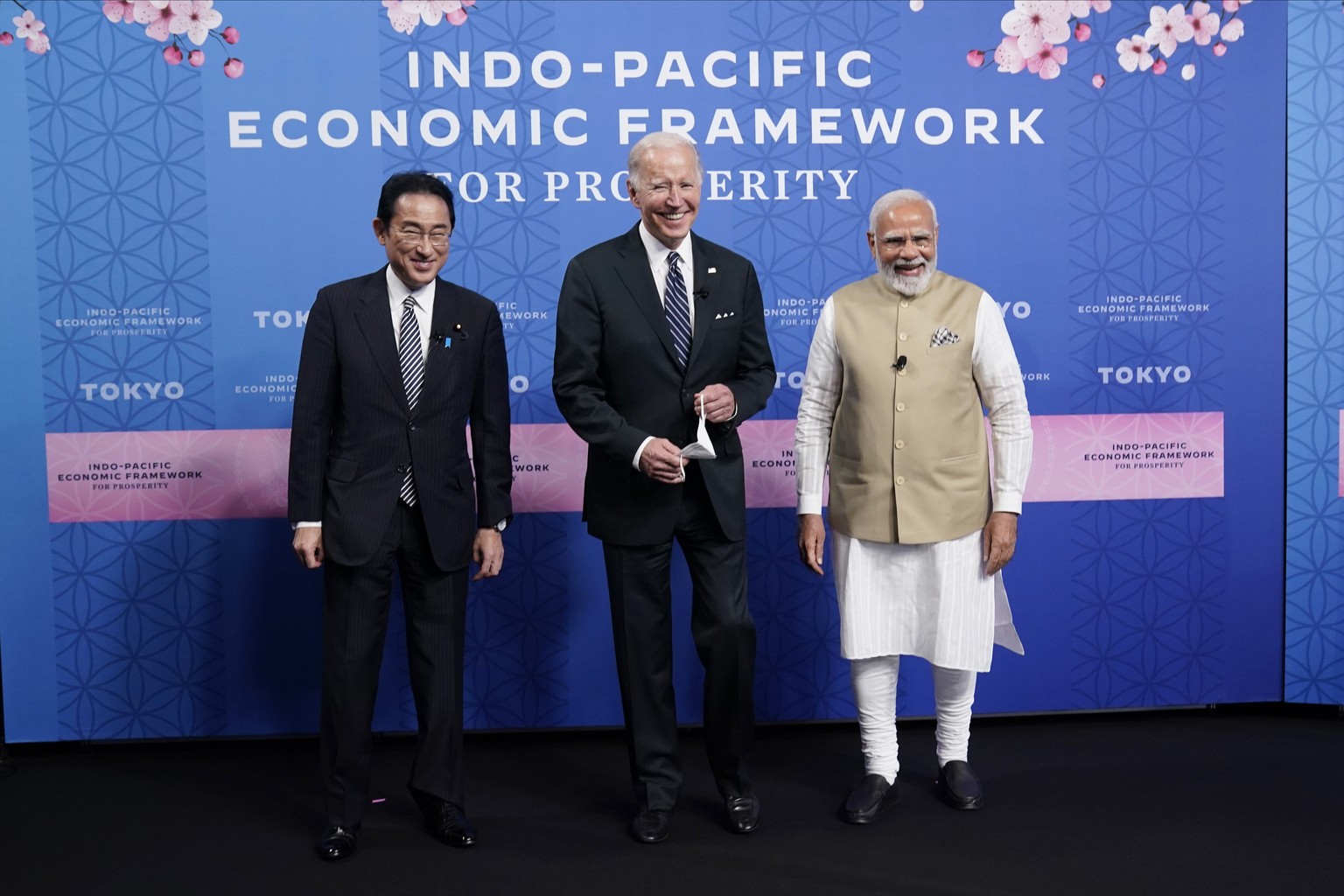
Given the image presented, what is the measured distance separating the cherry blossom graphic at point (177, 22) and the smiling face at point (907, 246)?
2.30 meters

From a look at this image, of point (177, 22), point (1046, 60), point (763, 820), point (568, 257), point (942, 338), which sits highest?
point (177, 22)

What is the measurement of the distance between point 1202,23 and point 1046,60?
0.58 m

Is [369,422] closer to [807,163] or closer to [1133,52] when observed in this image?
[807,163]

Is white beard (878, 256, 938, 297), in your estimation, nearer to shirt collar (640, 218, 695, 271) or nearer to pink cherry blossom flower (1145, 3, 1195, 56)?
shirt collar (640, 218, 695, 271)

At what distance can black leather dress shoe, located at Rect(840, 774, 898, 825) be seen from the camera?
2.95m

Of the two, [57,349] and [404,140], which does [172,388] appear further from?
[404,140]

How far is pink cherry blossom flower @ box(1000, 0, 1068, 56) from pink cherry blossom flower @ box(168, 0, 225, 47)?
2.75m

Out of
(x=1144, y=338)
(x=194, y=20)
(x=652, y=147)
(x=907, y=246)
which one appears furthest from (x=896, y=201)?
(x=194, y=20)

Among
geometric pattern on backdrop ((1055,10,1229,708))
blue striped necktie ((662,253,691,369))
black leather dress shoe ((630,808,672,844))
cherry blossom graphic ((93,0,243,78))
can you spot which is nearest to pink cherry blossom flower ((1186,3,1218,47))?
geometric pattern on backdrop ((1055,10,1229,708))

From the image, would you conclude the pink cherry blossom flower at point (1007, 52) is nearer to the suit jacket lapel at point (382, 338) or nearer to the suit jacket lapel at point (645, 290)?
the suit jacket lapel at point (645, 290)

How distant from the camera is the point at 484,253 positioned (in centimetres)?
364

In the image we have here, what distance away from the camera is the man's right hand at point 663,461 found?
8.59 feet

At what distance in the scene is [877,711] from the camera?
121 inches

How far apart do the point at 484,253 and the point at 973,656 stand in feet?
6.83
